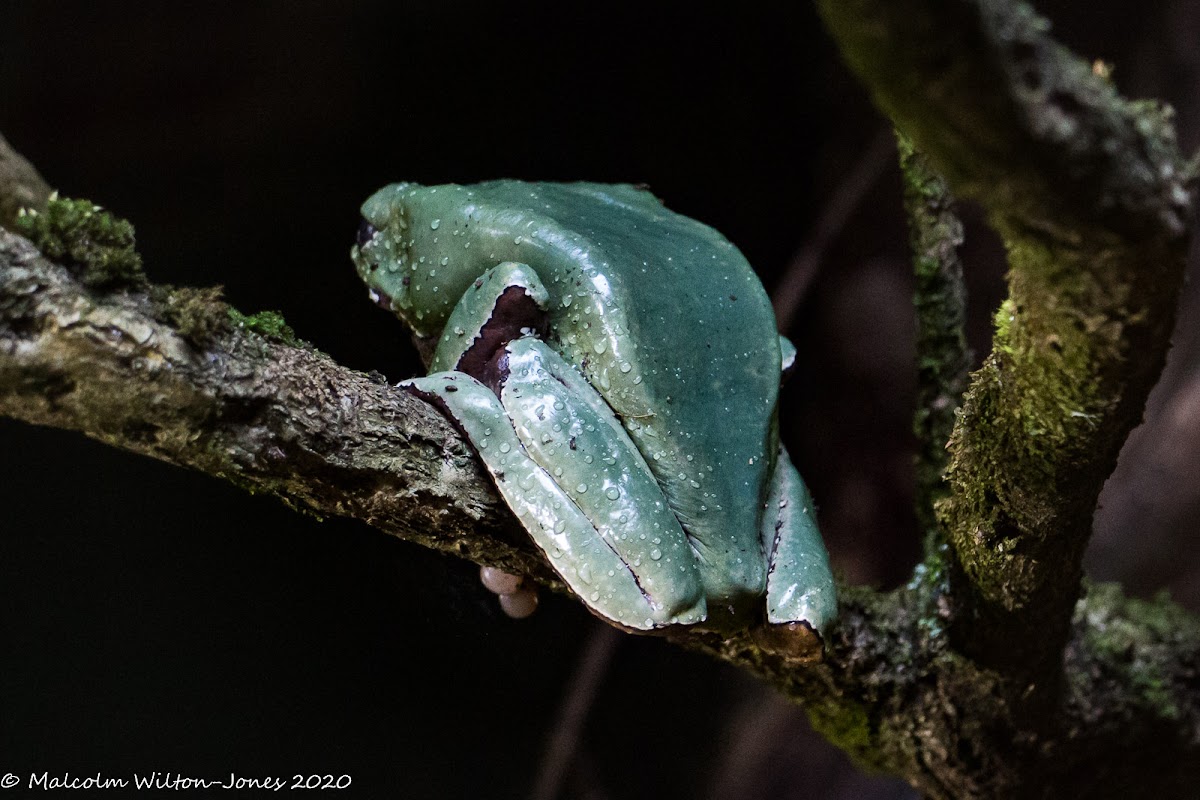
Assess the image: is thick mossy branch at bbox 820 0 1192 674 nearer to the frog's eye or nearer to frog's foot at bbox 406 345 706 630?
frog's foot at bbox 406 345 706 630

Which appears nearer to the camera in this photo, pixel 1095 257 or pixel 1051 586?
pixel 1095 257

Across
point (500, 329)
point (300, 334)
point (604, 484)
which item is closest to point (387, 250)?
point (300, 334)

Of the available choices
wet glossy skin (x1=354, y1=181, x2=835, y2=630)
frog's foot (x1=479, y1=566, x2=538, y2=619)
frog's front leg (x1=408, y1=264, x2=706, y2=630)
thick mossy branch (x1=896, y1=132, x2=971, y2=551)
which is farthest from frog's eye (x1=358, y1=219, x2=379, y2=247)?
thick mossy branch (x1=896, y1=132, x2=971, y2=551)

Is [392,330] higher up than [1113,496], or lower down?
lower down

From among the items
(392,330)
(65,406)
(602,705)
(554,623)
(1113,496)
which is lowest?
(602,705)

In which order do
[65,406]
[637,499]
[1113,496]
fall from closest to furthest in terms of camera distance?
[65,406] < [637,499] < [1113,496]

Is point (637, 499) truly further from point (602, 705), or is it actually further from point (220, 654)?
point (602, 705)

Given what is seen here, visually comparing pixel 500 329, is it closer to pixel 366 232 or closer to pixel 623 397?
pixel 623 397

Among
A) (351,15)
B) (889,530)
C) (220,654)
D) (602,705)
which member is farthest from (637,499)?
(889,530)
